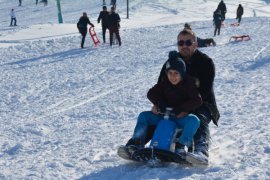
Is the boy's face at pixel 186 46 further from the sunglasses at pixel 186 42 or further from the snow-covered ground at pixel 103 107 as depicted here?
the snow-covered ground at pixel 103 107

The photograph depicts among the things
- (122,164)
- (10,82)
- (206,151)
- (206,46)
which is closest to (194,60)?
(206,151)

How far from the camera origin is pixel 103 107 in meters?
8.30

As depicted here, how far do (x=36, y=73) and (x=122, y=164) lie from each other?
8.21 metres

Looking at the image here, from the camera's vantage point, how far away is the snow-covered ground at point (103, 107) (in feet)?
16.0

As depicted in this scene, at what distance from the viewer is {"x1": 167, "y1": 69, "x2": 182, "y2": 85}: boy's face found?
4707mm

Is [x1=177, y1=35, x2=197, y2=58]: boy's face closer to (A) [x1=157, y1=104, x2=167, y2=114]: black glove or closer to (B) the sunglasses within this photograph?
(B) the sunglasses

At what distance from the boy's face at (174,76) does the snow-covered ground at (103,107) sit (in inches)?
34.6

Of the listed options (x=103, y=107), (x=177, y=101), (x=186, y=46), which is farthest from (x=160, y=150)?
(x=103, y=107)

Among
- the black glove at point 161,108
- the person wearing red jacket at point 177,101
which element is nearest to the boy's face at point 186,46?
the person wearing red jacket at point 177,101

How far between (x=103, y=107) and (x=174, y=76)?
375cm

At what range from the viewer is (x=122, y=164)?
4977mm

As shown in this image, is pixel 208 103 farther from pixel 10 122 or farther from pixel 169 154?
pixel 10 122

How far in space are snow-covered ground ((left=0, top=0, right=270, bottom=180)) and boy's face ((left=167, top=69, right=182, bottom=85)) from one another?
878 millimetres

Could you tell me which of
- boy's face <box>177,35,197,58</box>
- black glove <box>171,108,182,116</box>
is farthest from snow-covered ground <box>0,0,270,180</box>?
boy's face <box>177,35,197,58</box>
